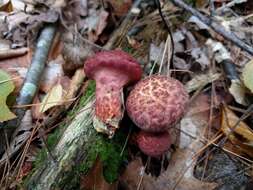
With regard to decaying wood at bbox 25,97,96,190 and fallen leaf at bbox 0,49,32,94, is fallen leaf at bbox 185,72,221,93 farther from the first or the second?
fallen leaf at bbox 0,49,32,94

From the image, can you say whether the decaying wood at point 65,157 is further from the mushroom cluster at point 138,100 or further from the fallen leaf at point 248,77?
the fallen leaf at point 248,77

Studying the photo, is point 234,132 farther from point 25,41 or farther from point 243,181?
point 25,41

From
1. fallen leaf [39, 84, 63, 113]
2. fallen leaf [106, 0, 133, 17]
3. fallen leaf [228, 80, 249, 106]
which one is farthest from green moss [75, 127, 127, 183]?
fallen leaf [106, 0, 133, 17]

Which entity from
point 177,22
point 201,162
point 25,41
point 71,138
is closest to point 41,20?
point 25,41

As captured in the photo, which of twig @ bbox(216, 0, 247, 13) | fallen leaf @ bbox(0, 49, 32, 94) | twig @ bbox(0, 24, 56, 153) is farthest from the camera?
twig @ bbox(216, 0, 247, 13)

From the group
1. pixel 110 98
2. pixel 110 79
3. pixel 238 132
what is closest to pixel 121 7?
pixel 110 79
